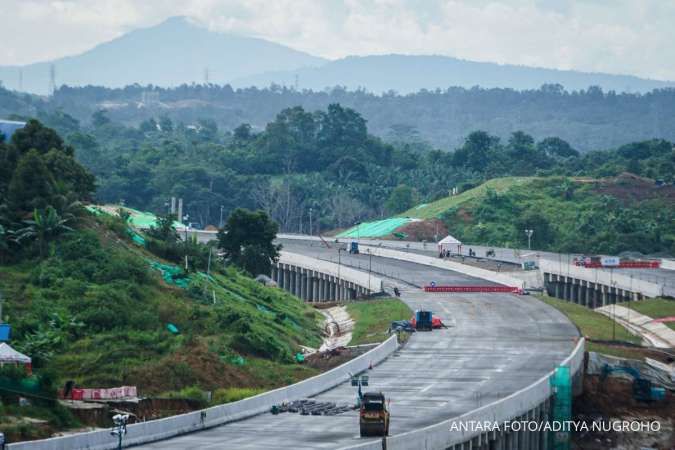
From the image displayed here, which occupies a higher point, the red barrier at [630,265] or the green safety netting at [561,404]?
the green safety netting at [561,404]

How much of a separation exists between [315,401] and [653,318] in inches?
1998

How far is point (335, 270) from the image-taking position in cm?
15275

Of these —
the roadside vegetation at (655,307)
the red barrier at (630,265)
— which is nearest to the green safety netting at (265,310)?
the roadside vegetation at (655,307)

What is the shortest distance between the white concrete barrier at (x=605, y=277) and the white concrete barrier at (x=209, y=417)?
47.3 meters

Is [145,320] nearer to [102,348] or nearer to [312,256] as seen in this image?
[102,348]

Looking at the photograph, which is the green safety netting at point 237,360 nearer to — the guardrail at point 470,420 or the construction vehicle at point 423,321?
the guardrail at point 470,420

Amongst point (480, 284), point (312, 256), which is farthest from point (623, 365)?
point (312, 256)

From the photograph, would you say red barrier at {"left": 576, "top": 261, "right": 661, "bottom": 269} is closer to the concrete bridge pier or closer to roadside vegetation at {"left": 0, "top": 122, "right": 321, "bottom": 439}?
the concrete bridge pier

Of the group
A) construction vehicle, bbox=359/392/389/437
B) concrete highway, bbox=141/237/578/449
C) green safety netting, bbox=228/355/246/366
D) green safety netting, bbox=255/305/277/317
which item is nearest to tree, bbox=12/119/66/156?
green safety netting, bbox=255/305/277/317

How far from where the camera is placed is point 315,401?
7862cm

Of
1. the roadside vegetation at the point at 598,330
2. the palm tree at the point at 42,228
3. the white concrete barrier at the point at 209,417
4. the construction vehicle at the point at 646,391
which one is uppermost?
the palm tree at the point at 42,228

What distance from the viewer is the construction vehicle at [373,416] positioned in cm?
6475

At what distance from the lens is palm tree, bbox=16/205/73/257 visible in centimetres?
10194

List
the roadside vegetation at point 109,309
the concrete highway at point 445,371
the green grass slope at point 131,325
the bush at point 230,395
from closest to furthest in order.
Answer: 1. the concrete highway at point 445,371
2. the bush at point 230,395
3. the roadside vegetation at point 109,309
4. the green grass slope at point 131,325
